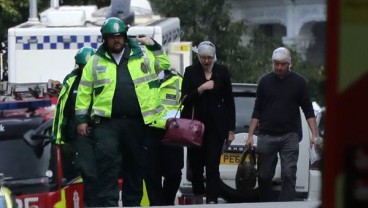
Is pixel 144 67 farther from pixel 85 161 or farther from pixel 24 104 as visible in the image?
pixel 24 104

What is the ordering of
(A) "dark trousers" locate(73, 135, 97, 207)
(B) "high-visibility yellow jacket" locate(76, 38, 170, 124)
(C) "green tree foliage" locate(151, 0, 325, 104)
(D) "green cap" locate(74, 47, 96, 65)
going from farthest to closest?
(C) "green tree foliage" locate(151, 0, 325, 104) < (D) "green cap" locate(74, 47, 96, 65) < (A) "dark trousers" locate(73, 135, 97, 207) < (B) "high-visibility yellow jacket" locate(76, 38, 170, 124)

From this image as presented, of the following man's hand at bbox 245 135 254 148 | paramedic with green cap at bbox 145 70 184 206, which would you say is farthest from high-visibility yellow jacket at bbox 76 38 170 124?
man's hand at bbox 245 135 254 148

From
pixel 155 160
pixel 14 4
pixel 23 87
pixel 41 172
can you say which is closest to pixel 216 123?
pixel 155 160

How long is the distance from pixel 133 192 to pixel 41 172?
32.8 inches

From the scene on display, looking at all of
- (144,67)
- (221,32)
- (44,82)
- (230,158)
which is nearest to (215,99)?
(144,67)

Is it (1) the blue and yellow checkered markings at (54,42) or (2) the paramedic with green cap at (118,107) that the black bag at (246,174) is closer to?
(2) the paramedic with green cap at (118,107)

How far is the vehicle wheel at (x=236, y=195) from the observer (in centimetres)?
1348

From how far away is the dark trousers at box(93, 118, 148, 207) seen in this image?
414 inches

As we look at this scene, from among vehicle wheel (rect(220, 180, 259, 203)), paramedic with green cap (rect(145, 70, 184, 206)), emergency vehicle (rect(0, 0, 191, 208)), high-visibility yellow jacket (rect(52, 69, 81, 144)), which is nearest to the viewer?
emergency vehicle (rect(0, 0, 191, 208))

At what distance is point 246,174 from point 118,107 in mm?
3280

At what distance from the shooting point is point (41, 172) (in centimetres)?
1085

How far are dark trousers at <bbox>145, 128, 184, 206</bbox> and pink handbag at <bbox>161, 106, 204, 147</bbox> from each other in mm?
88

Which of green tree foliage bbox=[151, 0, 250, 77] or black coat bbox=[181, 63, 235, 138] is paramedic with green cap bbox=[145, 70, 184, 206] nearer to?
black coat bbox=[181, 63, 235, 138]

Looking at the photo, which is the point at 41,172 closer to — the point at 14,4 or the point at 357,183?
the point at 357,183
